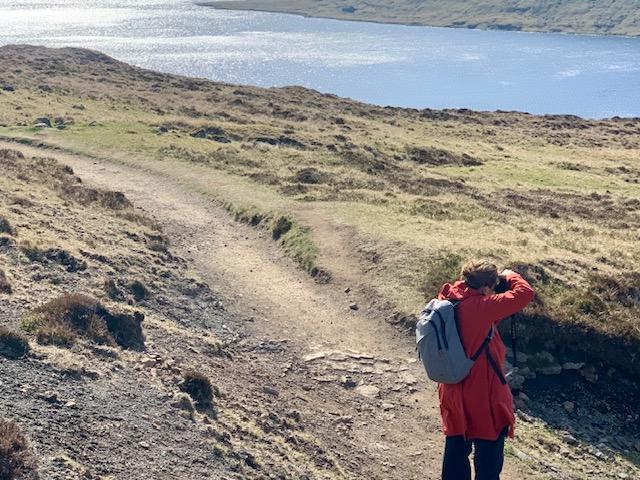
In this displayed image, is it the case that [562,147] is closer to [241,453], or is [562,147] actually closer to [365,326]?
[365,326]

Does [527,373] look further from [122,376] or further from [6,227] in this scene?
[6,227]

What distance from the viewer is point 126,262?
18.9m

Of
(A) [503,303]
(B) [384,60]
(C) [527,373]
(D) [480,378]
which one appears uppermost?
(B) [384,60]

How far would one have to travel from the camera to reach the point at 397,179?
37.8 meters

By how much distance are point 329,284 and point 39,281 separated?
26.3 feet

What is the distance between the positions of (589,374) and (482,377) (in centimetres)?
831

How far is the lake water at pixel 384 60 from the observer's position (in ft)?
370

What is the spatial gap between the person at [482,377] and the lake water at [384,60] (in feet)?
333

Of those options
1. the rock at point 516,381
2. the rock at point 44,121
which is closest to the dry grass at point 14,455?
the rock at point 516,381

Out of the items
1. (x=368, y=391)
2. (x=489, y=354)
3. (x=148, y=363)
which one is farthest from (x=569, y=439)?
(x=148, y=363)

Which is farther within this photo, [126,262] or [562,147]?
[562,147]

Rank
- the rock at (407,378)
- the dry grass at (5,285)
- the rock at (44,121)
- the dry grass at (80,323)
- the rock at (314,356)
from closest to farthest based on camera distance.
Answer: the dry grass at (80,323) < the dry grass at (5,285) < the rock at (407,378) < the rock at (314,356) < the rock at (44,121)

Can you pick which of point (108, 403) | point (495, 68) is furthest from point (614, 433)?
point (495, 68)

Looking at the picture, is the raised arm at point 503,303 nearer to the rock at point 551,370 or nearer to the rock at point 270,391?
the rock at point 270,391
